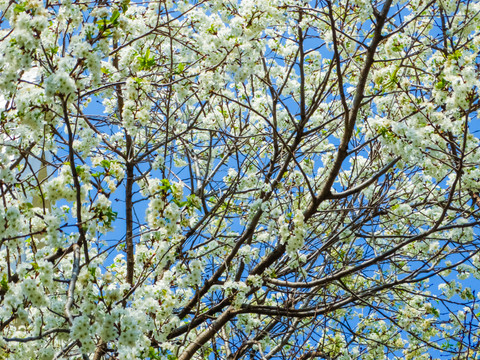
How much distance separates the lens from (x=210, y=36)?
4547 mm

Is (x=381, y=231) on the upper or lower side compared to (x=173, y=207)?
upper

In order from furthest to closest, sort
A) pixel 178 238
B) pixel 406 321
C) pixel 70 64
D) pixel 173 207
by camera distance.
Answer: pixel 406 321 < pixel 178 238 < pixel 173 207 < pixel 70 64

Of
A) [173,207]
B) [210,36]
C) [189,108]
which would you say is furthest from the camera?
[189,108]

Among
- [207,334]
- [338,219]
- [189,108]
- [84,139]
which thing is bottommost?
[207,334]

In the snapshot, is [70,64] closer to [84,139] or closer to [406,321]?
[84,139]

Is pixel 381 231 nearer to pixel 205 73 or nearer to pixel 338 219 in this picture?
pixel 338 219

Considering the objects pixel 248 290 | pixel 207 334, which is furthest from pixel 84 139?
pixel 207 334

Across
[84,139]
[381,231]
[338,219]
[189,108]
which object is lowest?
[84,139]

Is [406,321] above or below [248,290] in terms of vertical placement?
above

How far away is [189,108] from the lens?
676cm

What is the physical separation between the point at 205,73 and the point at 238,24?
20.2 inches

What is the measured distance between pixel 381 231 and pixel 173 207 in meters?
3.95

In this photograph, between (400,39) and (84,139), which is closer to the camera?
(84,139)

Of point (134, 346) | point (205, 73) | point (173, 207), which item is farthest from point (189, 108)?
point (134, 346)
